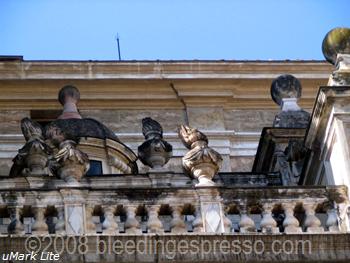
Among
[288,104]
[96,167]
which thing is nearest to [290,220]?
[96,167]

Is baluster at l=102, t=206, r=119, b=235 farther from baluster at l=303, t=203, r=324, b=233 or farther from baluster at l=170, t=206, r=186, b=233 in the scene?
baluster at l=303, t=203, r=324, b=233

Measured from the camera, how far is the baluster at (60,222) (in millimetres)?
16969

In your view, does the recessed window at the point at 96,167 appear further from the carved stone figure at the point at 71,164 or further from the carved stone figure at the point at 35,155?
the carved stone figure at the point at 71,164

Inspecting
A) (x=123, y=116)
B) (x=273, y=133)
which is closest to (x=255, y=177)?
(x=273, y=133)

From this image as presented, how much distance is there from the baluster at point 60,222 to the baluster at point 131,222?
2.01 ft

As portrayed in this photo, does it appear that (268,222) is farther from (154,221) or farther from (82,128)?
(82,128)

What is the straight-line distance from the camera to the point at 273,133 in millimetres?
21562

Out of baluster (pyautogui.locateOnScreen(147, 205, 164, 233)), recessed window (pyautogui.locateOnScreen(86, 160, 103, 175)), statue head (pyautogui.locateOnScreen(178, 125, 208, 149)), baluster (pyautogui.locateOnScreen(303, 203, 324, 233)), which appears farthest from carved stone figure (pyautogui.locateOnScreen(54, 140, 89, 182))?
recessed window (pyautogui.locateOnScreen(86, 160, 103, 175))

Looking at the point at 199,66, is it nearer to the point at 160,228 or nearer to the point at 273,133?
the point at 273,133

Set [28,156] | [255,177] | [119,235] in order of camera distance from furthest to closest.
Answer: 1. [255,177]
2. [28,156]
3. [119,235]

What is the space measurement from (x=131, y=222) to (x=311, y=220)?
1.79 meters

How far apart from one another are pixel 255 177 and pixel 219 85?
253 inches

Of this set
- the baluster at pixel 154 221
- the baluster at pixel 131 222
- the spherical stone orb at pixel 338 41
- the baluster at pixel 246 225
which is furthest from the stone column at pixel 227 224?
the spherical stone orb at pixel 338 41

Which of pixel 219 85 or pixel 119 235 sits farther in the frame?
pixel 219 85
